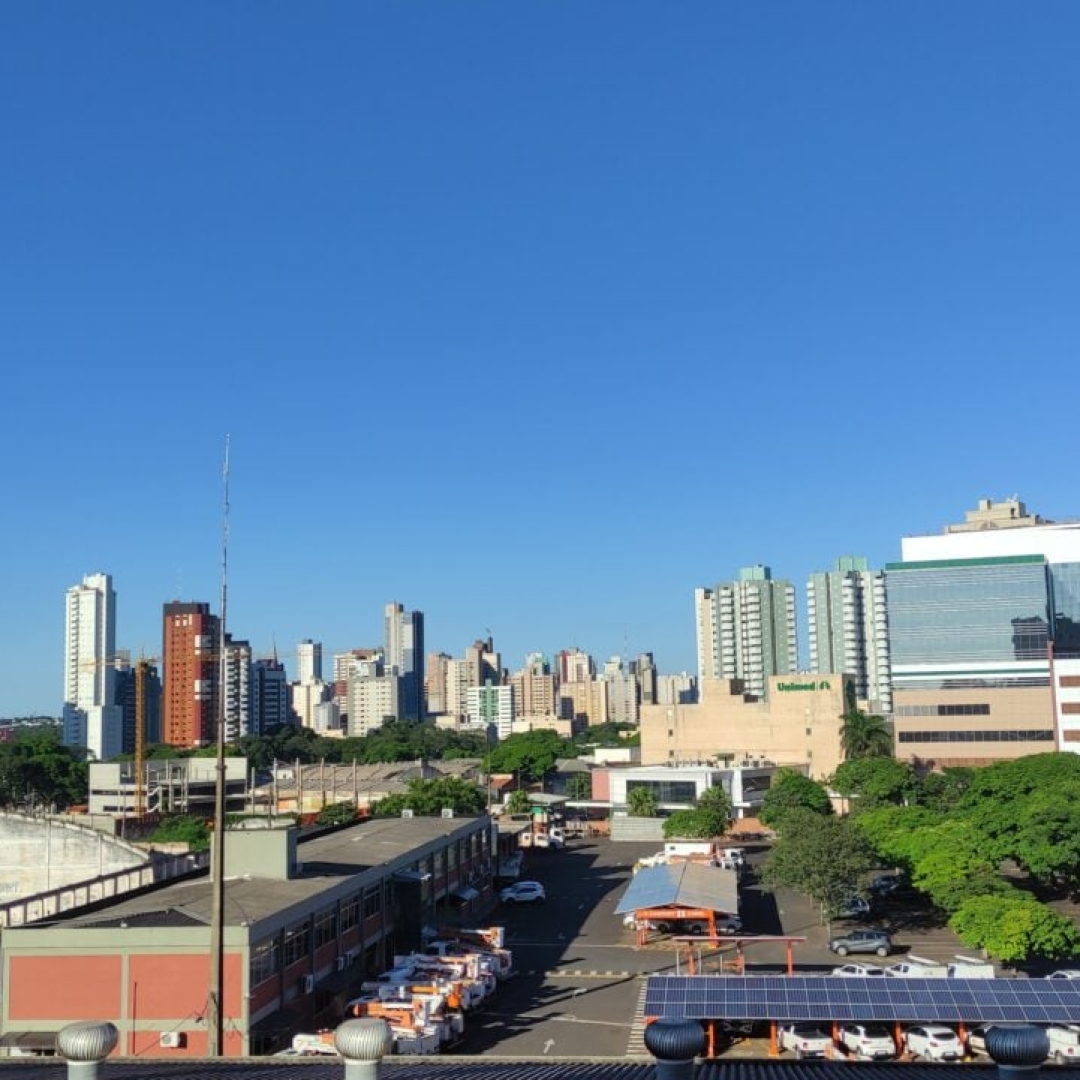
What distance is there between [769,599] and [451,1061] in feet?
509

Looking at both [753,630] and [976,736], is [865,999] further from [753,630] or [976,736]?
[753,630]

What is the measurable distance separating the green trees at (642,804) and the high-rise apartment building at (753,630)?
3391 inches

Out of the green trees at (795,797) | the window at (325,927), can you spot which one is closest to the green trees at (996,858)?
the green trees at (795,797)

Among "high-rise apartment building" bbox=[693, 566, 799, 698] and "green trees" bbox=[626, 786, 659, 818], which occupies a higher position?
"high-rise apartment building" bbox=[693, 566, 799, 698]

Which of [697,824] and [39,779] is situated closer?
[697,824]

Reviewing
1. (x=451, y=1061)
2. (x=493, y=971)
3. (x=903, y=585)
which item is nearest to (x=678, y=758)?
(x=903, y=585)

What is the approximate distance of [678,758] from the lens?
3802 inches

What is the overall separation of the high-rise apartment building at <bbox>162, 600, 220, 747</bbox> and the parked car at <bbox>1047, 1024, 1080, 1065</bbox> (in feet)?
455

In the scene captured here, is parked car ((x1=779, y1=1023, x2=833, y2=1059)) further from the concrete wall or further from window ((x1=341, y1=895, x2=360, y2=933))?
the concrete wall

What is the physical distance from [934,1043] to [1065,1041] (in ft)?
9.22

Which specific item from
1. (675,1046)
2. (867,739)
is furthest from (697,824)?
(675,1046)

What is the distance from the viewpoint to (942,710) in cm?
9075

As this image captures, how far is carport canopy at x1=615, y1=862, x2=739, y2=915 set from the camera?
3766 cm

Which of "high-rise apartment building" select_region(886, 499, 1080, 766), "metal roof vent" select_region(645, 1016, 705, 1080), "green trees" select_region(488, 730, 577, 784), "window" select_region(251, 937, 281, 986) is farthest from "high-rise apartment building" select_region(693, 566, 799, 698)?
"metal roof vent" select_region(645, 1016, 705, 1080)
